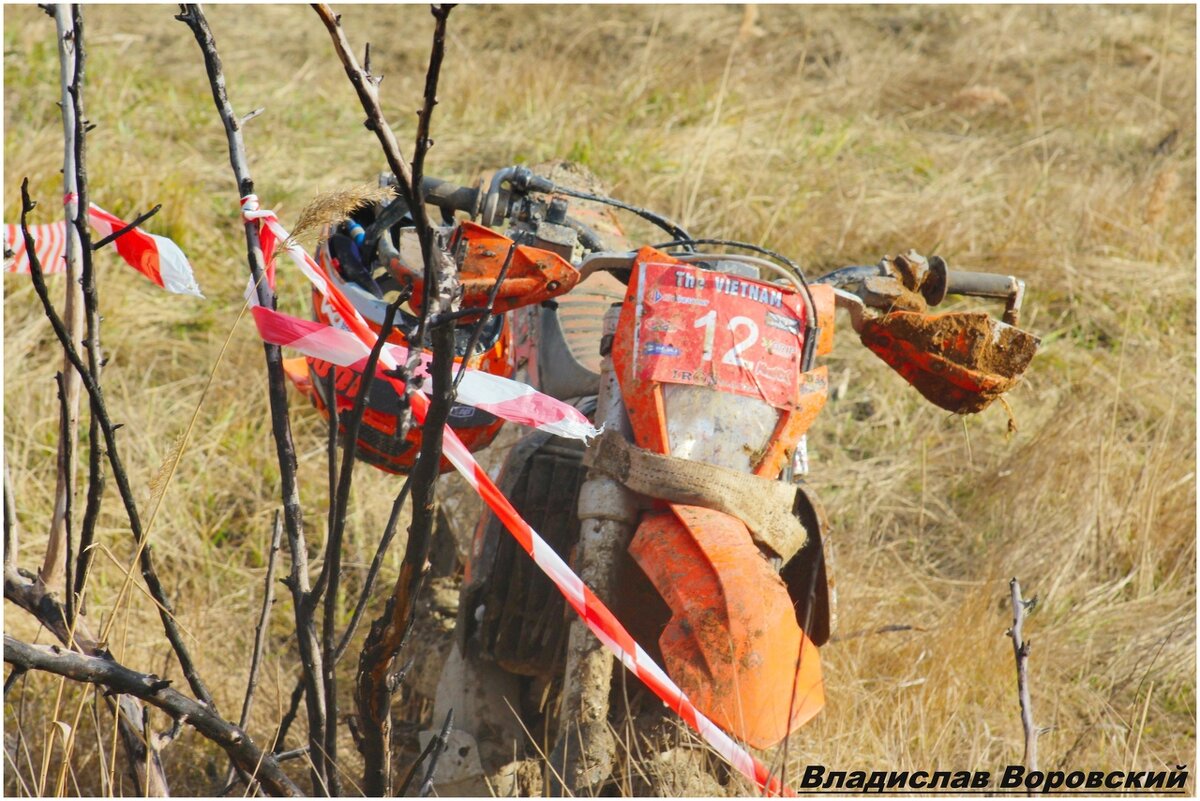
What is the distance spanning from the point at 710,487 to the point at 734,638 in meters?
0.29

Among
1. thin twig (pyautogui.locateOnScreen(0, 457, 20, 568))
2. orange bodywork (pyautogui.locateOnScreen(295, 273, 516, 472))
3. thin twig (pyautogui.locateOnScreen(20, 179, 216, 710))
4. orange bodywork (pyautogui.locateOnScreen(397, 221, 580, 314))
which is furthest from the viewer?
orange bodywork (pyautogui.locateOnScreen(295, 273, 516, 472))

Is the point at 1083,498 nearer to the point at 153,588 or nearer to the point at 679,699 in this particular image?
the point at 679,699

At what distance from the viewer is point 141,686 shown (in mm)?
1389

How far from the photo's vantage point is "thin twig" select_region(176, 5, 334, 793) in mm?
1481

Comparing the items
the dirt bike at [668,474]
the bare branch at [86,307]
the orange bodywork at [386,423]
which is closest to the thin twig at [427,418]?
the dirt bike at [668,474]

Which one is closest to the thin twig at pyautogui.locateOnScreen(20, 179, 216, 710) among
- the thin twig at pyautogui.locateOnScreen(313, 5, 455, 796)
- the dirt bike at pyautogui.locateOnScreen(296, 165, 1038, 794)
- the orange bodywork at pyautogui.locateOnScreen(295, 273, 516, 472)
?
the thin twig at pyautogui.locateOnScreen(313, 5, 455, 796)

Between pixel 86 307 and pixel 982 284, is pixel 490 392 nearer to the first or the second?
pixel 86 307

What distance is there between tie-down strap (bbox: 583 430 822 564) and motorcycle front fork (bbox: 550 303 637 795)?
0.11 ft

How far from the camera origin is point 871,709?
277cm

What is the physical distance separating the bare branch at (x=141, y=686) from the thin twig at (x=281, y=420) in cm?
10

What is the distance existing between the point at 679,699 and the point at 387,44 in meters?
5.31

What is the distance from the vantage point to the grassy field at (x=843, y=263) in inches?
124

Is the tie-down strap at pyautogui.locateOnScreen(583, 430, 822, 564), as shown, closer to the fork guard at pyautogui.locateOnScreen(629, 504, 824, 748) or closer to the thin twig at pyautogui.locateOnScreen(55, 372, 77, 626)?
the fork guard at pyautogui.locateOnScreen(629, 504, 824, 748)

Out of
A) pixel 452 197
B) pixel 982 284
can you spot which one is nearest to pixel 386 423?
pixel 452 197
